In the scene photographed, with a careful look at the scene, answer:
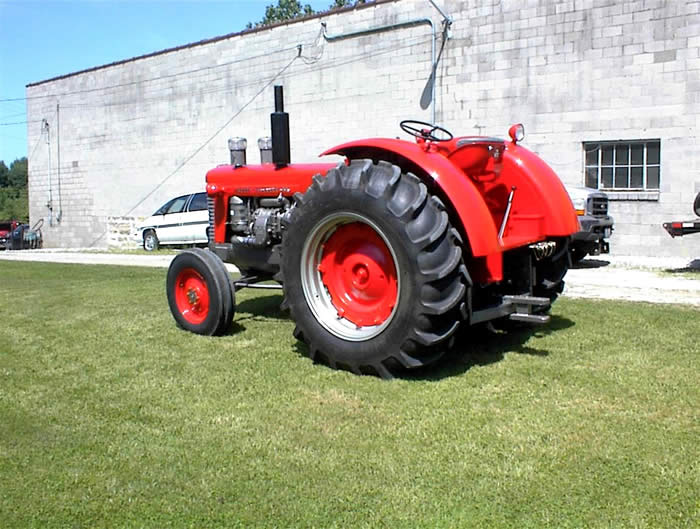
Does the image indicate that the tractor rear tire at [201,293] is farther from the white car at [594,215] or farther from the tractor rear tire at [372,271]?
the white car at [594,215]

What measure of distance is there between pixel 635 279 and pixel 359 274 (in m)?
6.39

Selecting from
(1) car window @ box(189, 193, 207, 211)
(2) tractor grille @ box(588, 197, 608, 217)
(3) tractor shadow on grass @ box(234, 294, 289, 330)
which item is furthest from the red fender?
(1) car window @ box(189, 193, 207, 211)

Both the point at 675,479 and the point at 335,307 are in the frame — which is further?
the point at 335,307

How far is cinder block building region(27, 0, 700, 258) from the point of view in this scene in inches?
494

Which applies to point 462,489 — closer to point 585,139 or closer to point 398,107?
point 585,139

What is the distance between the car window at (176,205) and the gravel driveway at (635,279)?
9.93ft

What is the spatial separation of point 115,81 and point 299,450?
70.4ft

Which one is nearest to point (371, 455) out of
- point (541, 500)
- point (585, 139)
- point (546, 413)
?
point (541, 500)

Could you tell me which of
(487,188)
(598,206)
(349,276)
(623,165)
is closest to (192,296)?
(349,276)

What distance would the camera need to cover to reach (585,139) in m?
13.3

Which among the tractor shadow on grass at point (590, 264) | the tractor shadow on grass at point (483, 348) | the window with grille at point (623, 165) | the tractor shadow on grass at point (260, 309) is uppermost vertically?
the window with grille at point (623, 165)

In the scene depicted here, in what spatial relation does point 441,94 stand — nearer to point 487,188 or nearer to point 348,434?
point 487,188

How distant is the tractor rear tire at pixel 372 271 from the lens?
13.4ft

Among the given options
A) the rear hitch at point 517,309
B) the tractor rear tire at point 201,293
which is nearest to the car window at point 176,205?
the tractor rear tire at point 201,293
